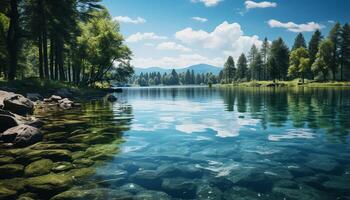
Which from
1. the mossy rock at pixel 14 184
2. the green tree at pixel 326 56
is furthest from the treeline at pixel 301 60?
the mossy rock at pixel 14 184

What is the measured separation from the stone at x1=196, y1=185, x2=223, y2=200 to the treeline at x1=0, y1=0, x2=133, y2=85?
31455mm

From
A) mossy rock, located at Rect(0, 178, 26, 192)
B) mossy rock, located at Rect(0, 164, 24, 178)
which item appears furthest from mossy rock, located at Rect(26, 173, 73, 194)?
mossy rock, located at Rect(0, 164, 24, 178)

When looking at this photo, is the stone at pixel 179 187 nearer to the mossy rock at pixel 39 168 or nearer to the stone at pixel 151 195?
the stone at pixel 151 195

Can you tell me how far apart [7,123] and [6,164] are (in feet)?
16.5

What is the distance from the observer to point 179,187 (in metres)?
7.66

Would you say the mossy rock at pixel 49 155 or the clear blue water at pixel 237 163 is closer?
the clear blue water at pixel 237 163

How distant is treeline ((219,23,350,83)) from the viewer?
302ft

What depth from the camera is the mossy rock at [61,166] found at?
8.94 metres

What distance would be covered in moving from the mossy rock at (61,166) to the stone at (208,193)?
425 cm

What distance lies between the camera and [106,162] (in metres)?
9.81

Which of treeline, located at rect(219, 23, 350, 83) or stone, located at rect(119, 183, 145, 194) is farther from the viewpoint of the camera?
treeline, located at rect(219, 23, 350, 83)

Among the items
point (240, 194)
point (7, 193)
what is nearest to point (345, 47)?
point (240, 194)

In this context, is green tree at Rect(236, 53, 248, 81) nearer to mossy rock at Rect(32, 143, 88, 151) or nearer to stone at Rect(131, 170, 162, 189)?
mossy rock at Rect(32, 143, 88, 151)

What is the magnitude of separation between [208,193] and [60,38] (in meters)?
37.3
